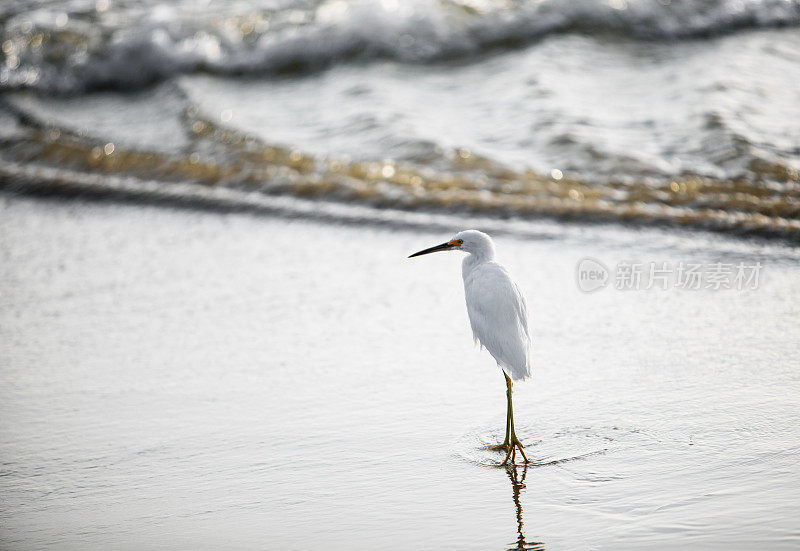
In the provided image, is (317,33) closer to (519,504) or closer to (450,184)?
(450,184)

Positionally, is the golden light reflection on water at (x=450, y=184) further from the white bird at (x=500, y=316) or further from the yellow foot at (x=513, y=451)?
the yellow foot at (x=513, y=451)

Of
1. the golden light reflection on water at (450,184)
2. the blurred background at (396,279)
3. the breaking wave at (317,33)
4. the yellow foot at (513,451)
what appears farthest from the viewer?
the breaking wave at (317,33)

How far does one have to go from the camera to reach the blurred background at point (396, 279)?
2824 mm

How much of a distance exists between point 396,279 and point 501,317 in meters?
1.55

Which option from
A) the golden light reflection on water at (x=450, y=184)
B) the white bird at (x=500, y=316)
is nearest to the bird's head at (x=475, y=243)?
the white bird at (x=500, y=316)

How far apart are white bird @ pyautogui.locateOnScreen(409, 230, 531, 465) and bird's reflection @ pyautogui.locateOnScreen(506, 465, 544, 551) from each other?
2.3 inches

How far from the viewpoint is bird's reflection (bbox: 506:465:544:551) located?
2514 millimetres

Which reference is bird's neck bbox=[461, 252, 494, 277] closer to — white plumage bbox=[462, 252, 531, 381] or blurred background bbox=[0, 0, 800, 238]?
white plumage bbox=[462, 252, 531, 381]

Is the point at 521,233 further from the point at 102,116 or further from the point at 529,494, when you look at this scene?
the point at 102,116

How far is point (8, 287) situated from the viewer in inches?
197

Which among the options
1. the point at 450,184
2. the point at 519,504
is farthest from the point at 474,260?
the point at 450,184

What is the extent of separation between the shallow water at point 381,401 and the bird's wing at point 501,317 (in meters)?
0.25

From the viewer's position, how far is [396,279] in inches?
189

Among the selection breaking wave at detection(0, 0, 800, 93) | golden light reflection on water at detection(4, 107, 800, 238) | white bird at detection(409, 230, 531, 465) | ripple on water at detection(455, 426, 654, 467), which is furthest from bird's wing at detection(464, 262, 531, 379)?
breaking wave at detection(0, 0, 800, 93)
